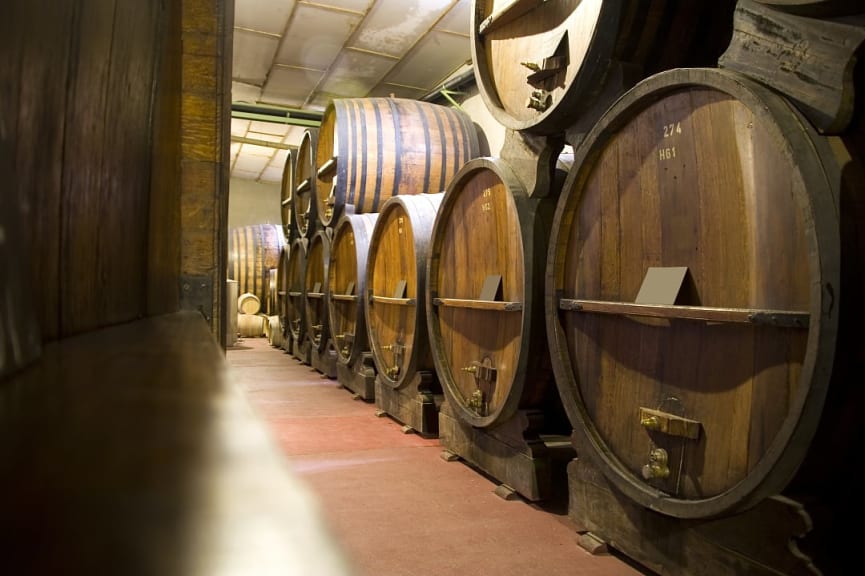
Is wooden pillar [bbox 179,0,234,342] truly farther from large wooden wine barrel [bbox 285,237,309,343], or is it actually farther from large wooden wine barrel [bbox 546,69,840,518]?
large wooden wine barrel [bbox 285,237,309,343]

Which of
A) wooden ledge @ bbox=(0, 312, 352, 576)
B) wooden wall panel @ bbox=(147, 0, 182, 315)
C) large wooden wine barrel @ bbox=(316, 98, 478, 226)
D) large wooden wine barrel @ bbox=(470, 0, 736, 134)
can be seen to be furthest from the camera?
large wooden wine barrel @ bbox=(316, 98, 478, 226)

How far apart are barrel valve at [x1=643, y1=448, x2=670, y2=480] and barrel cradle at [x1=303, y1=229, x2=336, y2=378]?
4.65 meters

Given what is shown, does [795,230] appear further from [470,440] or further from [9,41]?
[470,440]

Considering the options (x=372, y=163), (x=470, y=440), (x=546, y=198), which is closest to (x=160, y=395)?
(x=546, y=198)

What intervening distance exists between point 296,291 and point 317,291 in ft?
5.16

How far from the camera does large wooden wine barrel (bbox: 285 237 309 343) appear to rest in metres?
7.78

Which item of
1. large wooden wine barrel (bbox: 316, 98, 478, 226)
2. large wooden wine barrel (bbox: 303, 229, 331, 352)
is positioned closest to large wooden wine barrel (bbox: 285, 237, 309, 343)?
large wooden wine barrel (bbox: 303, 229, 331, 352)

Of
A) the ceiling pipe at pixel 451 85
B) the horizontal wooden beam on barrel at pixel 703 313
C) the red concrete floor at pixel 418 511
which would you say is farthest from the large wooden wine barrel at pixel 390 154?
the horizontal wooden beam on barrel at pixel 703 313

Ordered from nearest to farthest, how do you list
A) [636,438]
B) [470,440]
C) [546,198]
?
[636,438]
[546,198]
[470,440]

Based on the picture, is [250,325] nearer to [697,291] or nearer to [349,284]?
[349,284]

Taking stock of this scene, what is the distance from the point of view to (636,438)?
2.11 m

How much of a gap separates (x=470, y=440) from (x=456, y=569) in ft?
3.94

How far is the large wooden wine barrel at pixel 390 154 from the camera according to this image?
5895mm

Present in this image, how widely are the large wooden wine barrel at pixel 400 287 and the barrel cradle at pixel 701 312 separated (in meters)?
1.70
